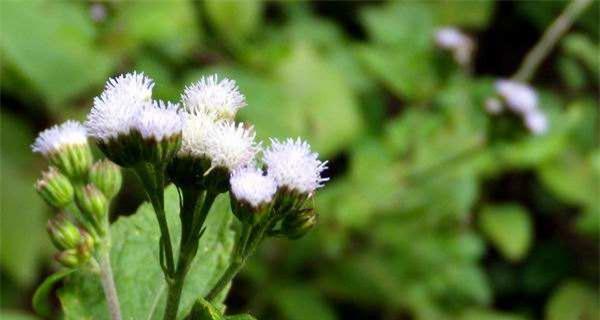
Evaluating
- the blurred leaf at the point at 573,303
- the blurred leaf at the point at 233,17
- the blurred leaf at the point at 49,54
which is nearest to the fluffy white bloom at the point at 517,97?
the blurred leaf at the point at 573,303

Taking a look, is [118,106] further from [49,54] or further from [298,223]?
[49,54]

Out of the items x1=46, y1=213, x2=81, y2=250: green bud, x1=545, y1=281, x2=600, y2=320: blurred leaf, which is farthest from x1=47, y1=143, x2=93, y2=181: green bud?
x1=545, y1=281, x2=600, y2=320: blurred leaf

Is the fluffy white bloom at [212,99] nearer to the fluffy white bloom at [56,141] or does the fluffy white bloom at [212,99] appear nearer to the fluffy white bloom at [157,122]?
the fluffy white bloom at [157,122]

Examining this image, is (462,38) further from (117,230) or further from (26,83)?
(117,230)

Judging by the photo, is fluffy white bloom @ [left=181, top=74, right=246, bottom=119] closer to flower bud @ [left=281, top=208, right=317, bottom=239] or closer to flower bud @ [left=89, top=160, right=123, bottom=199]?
flower bud @ [left=281, top=208, right=317, bottom=239]

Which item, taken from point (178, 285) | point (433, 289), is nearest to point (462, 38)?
point (433, 289)

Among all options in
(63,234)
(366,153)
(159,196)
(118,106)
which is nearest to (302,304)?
(366,153)
